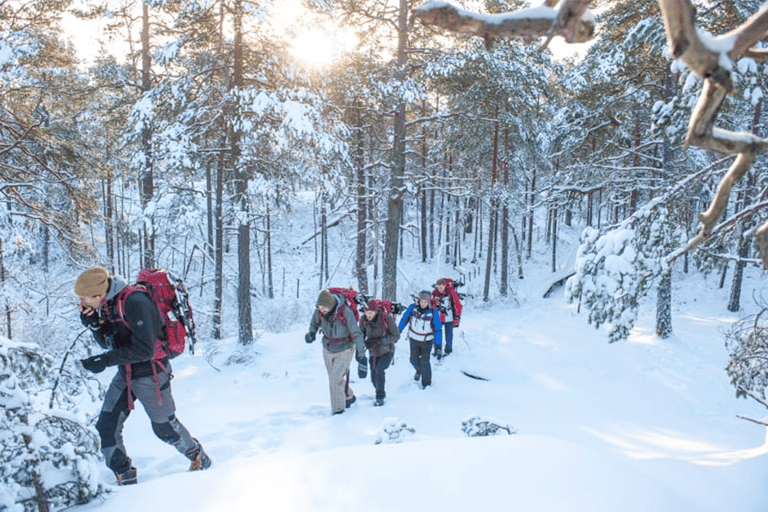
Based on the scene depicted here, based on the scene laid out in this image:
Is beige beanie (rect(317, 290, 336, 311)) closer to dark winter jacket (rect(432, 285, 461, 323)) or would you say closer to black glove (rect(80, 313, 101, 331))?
black glove (rect(80, 313, 101, 331))

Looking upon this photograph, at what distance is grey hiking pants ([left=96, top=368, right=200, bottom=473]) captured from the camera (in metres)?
4.05

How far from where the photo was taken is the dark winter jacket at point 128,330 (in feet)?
12.5

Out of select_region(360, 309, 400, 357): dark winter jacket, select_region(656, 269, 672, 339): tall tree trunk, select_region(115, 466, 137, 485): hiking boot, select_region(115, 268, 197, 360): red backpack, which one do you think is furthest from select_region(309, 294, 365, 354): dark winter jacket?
select_region(656, 269, 672, 339): tall tree trunk

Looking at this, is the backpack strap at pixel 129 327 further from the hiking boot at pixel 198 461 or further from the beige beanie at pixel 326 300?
the beige beanie at pixel 326 300

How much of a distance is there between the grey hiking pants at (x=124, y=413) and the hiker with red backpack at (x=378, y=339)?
335 centimetres

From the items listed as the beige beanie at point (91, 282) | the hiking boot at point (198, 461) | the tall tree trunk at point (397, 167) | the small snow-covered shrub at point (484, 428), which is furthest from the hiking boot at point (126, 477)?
the tall tree trunk at point (397, 167)

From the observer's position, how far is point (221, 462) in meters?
4.88

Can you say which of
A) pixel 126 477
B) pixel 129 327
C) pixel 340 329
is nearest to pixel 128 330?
pixel 129 327

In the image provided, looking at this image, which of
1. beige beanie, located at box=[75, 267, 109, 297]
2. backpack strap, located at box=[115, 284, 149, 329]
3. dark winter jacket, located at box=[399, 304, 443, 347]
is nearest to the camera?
beige beanie, located at box=[75, 267, 109, 297]

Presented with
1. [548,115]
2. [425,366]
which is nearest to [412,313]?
[425,366]

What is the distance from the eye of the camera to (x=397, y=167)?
451 inches

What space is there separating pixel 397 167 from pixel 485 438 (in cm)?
844

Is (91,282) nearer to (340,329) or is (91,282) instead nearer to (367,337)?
(340,329)

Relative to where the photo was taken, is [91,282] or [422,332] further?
[422,332]
